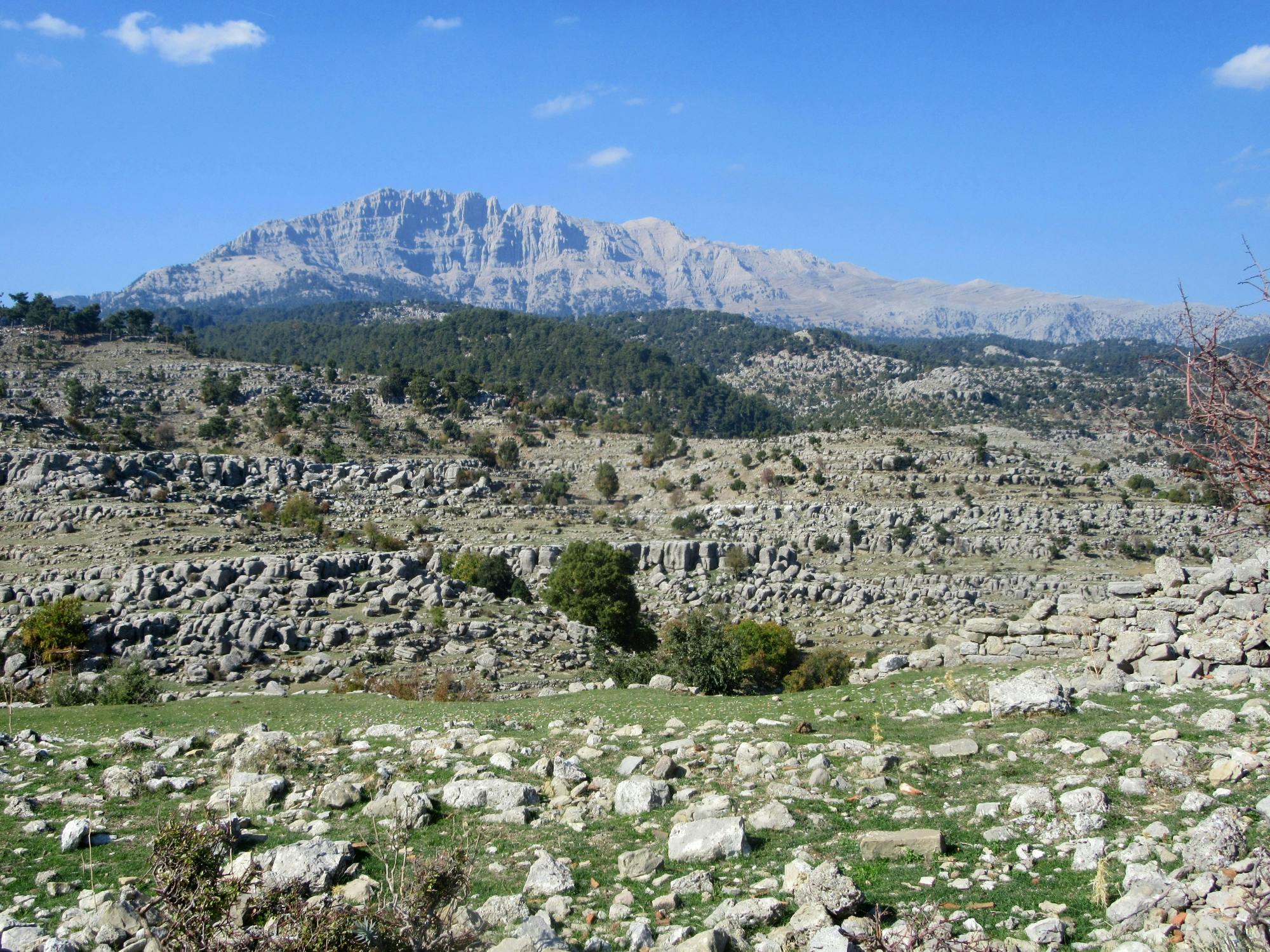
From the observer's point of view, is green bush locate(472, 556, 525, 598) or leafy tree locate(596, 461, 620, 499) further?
leafy tree locate(596, 461, 620, 499)

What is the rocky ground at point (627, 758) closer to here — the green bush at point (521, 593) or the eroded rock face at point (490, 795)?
the eroded rock face at point (490, 795)

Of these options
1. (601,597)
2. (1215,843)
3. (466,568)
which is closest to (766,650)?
(601,597)

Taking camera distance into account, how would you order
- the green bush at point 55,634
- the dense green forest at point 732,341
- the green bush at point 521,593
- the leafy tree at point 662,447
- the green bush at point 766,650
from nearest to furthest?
the green bush at point 55,634, the green bush at point 766,650, the green bush at point 521,593, the leafy tree at point 662,447, the dense green forest at point 732,341

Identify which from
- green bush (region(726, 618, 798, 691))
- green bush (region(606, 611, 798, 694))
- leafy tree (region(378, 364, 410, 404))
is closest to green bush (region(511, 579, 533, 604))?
green bush (region(606, 611, 798, 694))

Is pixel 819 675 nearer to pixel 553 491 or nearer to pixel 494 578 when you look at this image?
pixel 494 578

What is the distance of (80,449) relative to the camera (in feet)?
149

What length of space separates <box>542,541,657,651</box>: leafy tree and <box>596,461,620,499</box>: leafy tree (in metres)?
28.0

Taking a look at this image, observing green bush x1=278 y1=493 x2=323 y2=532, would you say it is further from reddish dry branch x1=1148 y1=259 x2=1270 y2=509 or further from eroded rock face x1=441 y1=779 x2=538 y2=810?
reddish dry branch x1=1148 y1=259 x2=1270 y2=509

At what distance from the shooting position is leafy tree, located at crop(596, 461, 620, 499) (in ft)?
187

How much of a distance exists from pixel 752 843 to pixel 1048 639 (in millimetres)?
10349

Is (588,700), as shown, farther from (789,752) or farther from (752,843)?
(752,843)

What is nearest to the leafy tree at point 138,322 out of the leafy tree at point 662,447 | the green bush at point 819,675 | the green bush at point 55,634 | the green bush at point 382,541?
the leafy tree at point 662,447

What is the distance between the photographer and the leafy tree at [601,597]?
26438mm

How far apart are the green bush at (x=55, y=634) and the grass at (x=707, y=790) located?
851cm
